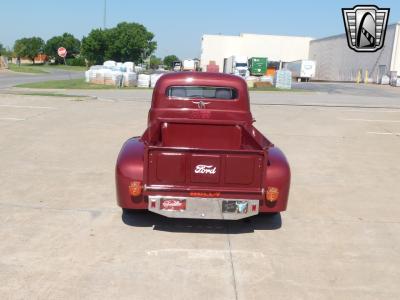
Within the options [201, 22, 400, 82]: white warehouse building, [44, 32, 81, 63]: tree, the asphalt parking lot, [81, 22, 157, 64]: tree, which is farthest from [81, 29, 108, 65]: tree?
the asphalt parking lot

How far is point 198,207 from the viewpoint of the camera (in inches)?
182

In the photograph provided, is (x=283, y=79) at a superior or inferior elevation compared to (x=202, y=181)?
superior

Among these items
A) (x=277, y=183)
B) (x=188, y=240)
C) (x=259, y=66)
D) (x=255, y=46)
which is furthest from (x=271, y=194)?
(x=255, y=46)

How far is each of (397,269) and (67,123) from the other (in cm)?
1035

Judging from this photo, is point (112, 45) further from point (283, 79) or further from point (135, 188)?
point (135, 188)

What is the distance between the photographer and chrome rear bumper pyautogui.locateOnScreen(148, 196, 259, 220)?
462 centimetres

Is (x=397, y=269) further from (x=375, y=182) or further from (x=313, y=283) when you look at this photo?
(x=375, y=182)

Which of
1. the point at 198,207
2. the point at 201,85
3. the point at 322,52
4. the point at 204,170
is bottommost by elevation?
the point at 198,207

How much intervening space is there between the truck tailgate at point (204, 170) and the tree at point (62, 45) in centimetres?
12274

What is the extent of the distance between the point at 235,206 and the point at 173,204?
0.64 m

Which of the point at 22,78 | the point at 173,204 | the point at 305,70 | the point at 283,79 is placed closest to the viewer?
the point at 173,204

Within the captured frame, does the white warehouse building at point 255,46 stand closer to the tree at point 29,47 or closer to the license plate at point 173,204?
the tree at point 29,47

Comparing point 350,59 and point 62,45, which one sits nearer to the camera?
point 350,59

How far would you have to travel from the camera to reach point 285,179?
4.84 metres
